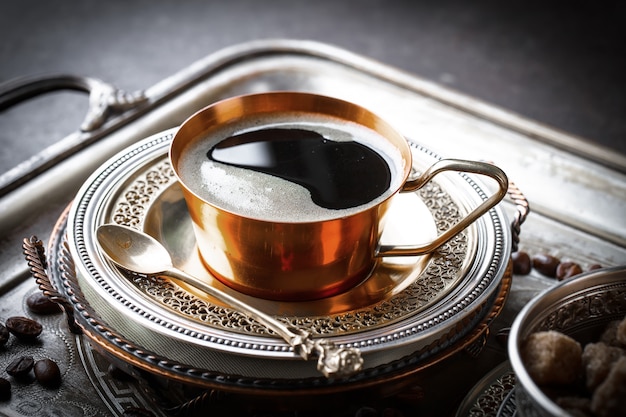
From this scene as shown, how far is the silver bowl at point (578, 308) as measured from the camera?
675 millimetres

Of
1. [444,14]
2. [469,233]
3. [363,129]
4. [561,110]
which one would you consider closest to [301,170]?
[363,129]

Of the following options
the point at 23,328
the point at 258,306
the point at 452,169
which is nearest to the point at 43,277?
the point at 23,328

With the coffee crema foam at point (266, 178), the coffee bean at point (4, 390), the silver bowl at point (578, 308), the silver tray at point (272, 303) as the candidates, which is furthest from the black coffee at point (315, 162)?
the coffee bean at point (4, 390)

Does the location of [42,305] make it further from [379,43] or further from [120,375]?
[379,43]

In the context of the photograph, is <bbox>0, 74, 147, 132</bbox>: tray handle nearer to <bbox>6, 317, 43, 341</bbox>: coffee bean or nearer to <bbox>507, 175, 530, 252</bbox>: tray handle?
<bbox>6, 317, 43, 341</bbox>: coffee bean

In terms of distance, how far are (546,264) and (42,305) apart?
66cm

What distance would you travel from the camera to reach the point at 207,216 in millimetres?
750

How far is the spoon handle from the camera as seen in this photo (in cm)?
66

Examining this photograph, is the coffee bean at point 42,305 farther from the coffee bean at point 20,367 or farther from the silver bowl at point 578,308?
the silver bowl at point 578,308

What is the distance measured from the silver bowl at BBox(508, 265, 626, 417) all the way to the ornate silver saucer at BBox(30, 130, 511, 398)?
0.23ft

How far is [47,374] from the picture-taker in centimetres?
77

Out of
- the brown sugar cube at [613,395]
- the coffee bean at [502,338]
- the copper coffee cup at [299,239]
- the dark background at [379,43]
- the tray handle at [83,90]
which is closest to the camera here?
the brown sugar cube at [613,395]

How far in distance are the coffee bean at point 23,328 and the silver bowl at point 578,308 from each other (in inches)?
21.4

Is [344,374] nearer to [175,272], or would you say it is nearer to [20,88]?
[175,272]
